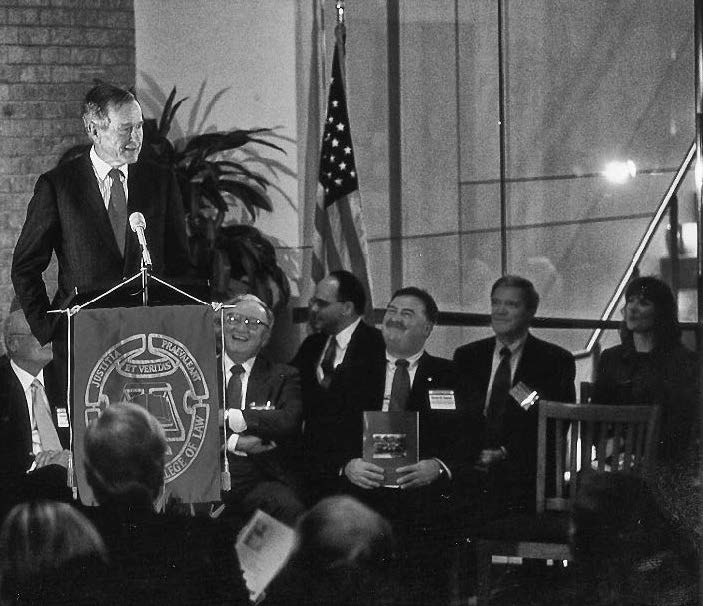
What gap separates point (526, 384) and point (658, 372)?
418 millimetres

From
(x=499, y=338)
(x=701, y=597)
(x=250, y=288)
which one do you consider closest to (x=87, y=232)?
(x=250, y=288)

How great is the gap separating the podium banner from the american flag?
125 cm

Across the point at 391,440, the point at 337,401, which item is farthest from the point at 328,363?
the point at 391,440

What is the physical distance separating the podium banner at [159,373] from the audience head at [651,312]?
55.8 inches

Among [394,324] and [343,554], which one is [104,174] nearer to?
[394,324]

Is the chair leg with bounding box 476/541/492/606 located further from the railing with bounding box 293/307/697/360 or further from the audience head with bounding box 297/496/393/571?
the railing with bounding box 293/307/697/360

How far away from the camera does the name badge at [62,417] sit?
12.7 feet

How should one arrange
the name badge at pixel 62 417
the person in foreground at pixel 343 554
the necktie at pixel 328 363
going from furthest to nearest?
the necktie at pixel 328 363, the person in foreground at pixel 343 554, the name badge at pixel 62 417

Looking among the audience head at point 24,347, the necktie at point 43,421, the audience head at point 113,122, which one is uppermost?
Result: the audience head at point 113,122

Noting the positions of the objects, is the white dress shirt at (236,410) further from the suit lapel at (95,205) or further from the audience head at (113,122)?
the audience head at (113,122)

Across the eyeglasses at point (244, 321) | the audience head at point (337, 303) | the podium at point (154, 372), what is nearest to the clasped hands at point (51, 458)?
the podium at point (154, 372)

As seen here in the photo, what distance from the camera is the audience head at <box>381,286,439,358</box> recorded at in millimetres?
4230

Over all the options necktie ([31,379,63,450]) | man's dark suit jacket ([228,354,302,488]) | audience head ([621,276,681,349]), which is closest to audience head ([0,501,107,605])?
necktie ([31,379,63,450])

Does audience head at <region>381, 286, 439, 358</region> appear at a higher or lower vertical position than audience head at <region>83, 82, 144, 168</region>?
lower
